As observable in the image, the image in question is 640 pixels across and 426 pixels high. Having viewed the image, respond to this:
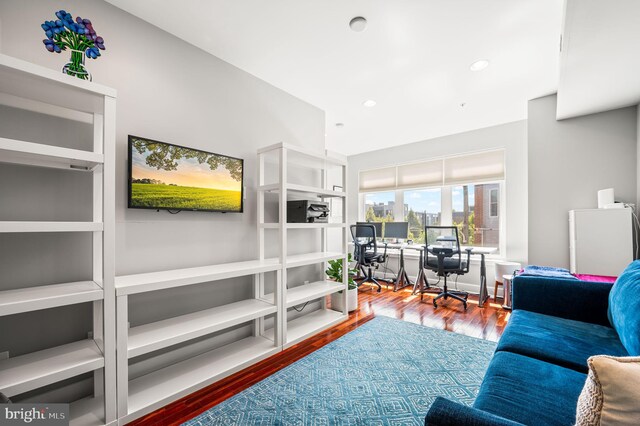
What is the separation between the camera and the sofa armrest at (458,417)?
2.36 ft

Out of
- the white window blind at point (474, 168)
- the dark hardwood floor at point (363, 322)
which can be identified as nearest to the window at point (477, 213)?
the white window blind at point (474, 168)

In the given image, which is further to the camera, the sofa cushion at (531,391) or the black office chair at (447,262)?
the black office chair at (447,262)

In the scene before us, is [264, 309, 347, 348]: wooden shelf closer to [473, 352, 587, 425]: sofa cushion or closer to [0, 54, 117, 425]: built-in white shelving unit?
[0, 54, 117, 425]: built-in white shelving unit

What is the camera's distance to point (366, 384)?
78.6 inches

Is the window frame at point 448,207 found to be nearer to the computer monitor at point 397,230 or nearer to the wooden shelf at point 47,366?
the computer monitor at point 397,230

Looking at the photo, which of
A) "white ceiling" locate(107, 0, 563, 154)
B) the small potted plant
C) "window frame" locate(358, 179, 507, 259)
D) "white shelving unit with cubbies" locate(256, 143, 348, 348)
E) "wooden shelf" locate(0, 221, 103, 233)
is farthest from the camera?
"window frame" locate(358, 179, 507, 259)

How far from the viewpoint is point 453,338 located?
9.06 ft

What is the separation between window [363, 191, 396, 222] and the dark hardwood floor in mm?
1670

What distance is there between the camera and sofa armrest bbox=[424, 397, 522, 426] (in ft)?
2.36

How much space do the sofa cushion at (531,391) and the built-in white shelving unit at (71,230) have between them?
193 cm

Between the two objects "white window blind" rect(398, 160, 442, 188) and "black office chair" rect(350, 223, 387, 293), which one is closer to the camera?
"black office chair" rect(350, 223, 387, 293)

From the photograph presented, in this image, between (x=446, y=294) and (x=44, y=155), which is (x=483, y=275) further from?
(x=44, y=155)

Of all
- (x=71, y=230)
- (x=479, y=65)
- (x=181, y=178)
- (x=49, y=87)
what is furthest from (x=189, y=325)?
(x=479, y=65)

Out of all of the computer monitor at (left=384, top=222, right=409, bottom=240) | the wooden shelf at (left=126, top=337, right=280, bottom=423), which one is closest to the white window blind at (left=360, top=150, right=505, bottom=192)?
the computer monitor at (left=384, top=222, right=409, bottom=240)
